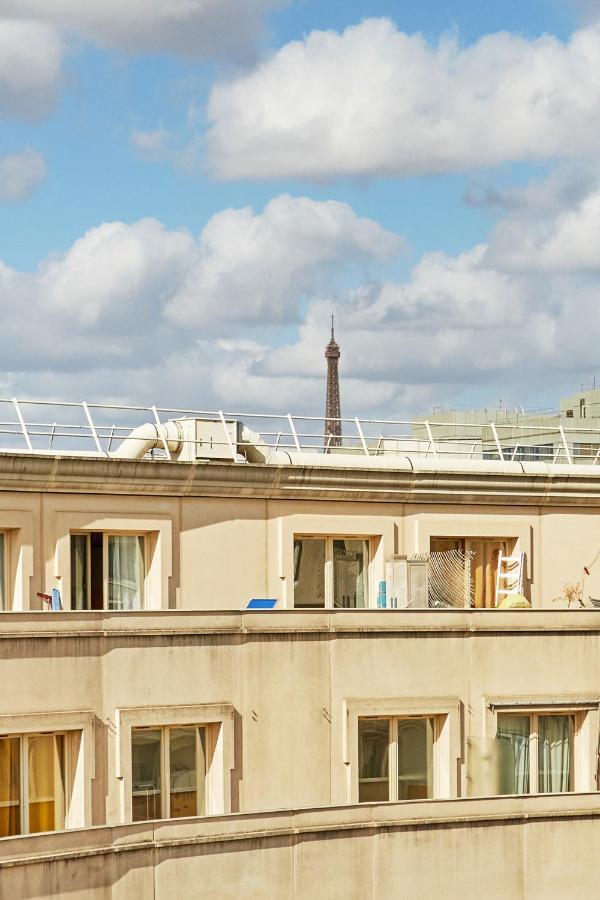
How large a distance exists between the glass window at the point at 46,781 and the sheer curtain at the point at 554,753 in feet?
35.0

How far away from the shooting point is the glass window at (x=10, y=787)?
92.3ft

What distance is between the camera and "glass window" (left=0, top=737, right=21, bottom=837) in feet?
92.3

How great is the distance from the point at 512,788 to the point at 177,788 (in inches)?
299

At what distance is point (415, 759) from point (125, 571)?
25.1 ft

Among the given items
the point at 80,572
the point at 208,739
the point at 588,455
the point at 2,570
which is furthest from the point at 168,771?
the point at 588,455

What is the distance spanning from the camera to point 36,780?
94.0ft

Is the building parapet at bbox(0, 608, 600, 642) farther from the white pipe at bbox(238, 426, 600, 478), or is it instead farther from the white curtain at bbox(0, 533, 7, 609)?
the white pipe at bbox(238, 426, 600, 478)

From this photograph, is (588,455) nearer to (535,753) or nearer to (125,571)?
(535,753)

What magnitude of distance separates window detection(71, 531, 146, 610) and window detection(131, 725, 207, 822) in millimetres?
4470

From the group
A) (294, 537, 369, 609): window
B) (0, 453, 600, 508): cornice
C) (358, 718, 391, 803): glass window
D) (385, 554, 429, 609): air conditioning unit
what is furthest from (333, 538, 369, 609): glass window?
(358, 718, 391, 803): glass window

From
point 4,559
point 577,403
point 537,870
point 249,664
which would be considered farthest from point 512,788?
point 577,403

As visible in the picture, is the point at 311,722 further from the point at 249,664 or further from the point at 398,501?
the point at 398,501

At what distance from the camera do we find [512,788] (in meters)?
32.9

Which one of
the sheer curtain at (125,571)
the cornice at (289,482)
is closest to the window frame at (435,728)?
the sheer curtain at (125,571)
